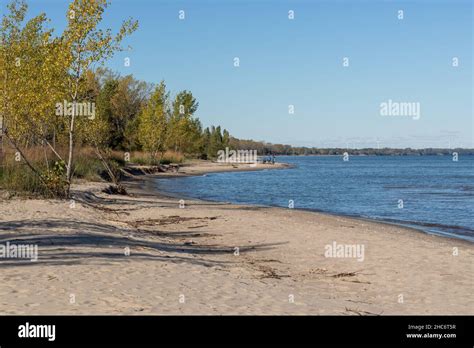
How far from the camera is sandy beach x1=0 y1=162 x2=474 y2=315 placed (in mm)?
8875

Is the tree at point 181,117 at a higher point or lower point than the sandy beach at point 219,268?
higher

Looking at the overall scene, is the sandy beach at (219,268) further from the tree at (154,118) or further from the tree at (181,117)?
the tree at (181,117)

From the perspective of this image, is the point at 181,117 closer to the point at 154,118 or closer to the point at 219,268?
the point at 154,118

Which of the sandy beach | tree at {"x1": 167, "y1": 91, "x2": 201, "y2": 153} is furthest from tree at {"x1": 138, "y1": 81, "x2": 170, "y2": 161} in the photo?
the sandy beach

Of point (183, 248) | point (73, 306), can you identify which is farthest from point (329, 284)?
point (73, 306)

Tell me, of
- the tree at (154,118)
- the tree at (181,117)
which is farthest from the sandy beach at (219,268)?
the tree at (181,117)

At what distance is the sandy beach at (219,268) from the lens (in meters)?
8.88

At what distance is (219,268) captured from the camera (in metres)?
12.8

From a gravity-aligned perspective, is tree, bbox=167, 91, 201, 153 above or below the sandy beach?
above

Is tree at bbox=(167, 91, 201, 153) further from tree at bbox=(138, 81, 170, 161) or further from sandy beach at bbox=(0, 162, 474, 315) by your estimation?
sandy beach at bbox=(0, 162, 474, 315)

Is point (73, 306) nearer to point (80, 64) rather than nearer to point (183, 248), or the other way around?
point (183, 248)

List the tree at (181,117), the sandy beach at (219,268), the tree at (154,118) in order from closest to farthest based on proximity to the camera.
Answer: the sandy beach at (219,268) < the tree at (154,118) < the tree at (181,117)

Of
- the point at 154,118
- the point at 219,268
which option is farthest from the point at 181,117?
the point at 219,268
